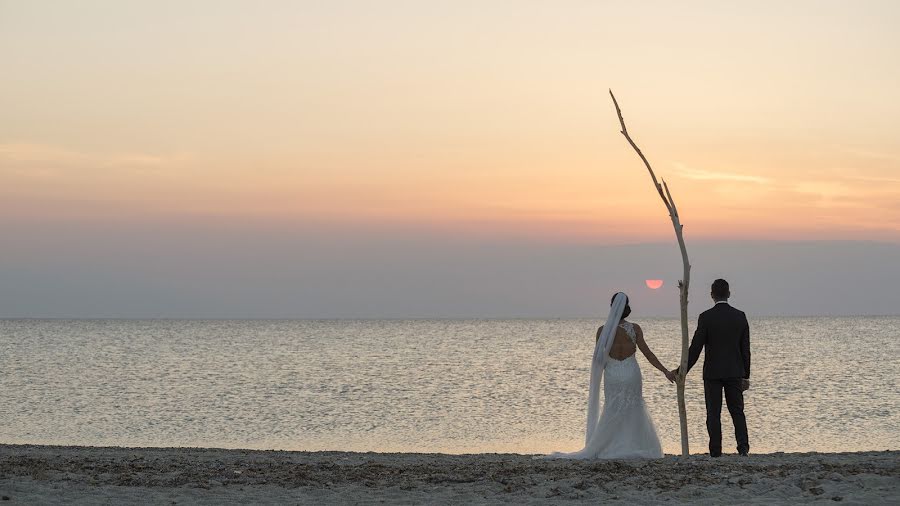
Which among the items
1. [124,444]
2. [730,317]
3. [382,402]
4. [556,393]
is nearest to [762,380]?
[556,393]

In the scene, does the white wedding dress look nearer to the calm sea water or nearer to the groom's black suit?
the groom's black suit

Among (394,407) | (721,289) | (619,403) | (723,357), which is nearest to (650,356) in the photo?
(619,403)

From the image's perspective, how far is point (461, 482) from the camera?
10812mm

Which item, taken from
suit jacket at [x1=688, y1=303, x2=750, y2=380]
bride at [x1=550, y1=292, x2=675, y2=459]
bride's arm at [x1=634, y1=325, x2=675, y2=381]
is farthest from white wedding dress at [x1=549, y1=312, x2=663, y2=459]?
suit jacket at [x1=688, y1=303, x2=750, y2=380]

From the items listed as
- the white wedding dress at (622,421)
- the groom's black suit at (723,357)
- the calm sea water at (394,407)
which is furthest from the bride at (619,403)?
the calm sea water at (394,407)

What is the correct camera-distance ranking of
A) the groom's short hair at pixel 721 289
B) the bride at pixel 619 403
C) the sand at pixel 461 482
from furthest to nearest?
the bride at pixel 619 403, the groom's short hair at pixel 721 289, the sand at pixel 461 482

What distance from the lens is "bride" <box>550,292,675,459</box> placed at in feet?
41.9

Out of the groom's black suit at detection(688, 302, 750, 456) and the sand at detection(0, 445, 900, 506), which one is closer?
the sand at detection(0, 445, 900, 506)

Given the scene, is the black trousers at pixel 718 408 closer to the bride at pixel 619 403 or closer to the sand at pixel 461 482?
the sand at pixel 461 482

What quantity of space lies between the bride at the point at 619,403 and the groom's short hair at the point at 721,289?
1.06 m

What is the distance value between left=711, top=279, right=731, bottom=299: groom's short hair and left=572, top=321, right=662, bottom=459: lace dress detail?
112cm

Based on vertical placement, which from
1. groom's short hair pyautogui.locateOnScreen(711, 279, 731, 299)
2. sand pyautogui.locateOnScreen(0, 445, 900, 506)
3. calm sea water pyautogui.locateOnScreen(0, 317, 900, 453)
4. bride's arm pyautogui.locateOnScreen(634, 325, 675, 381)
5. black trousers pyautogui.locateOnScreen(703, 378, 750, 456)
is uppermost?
groom's short hair pyautogui.locateOnScreen(711, 279, 731, 299)

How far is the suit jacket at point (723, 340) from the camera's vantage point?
41.2 feet

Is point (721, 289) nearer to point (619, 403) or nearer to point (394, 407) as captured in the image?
point (619, 403)
